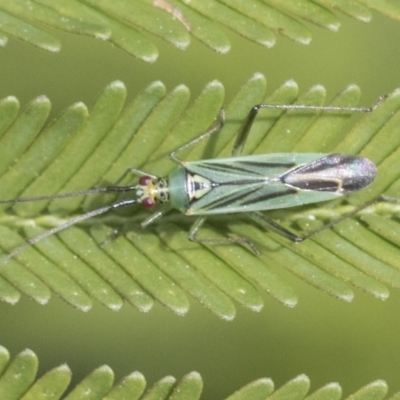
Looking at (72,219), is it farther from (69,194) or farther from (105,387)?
(105,387)

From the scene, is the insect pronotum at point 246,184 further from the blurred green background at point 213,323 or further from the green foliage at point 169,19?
the blurred green background at point 213,323

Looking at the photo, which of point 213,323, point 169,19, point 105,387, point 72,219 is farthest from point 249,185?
point 213,323

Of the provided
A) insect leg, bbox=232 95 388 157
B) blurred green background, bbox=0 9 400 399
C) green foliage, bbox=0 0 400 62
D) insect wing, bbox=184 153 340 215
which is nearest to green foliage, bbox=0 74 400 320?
insect leg, bbox=232 95 388 157

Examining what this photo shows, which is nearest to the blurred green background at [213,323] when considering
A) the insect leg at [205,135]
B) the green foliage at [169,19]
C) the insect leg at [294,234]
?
the insect leg at [294,234]

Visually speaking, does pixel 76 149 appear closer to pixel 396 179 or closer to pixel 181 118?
pixel 181 118

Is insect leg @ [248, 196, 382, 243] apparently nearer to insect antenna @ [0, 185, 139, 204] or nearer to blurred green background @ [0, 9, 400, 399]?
insect antenna @ [0, 185, 139, 204]
